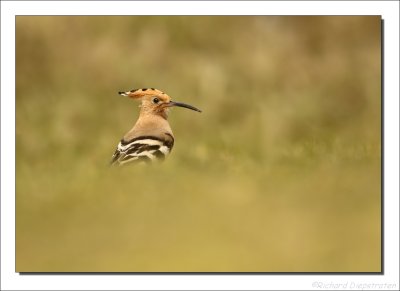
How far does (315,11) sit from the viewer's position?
11.7 ft

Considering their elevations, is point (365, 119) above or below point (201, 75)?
below

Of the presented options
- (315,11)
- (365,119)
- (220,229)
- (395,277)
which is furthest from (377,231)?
(315,11)

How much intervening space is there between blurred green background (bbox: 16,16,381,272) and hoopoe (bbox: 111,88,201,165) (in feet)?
0.16

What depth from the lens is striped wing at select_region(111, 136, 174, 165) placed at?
3.41 m

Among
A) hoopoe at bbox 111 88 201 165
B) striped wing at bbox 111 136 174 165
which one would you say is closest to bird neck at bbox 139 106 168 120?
hoopoe at bbox 111 88 201 165

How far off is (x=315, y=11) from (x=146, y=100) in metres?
1.11

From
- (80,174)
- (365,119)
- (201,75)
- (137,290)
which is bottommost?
(137,290)

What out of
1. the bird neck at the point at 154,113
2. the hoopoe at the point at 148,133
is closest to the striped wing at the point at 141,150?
the hoopoe at the point at 148,133

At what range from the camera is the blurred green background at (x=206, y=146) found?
3373mm

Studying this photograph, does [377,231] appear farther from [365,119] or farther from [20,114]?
[20,114]

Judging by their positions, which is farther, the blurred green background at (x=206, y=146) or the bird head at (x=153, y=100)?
the bird head at (x=153, y=100)

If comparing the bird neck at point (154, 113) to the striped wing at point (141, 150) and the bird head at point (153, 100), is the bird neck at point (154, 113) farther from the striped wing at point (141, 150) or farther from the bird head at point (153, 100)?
the striped wing at point (141, 150)

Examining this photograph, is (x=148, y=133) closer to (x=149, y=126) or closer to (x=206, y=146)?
(x=149, y=126)

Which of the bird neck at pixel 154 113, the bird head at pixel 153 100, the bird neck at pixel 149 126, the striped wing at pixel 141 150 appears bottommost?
the striped wing at pixel 141 150
